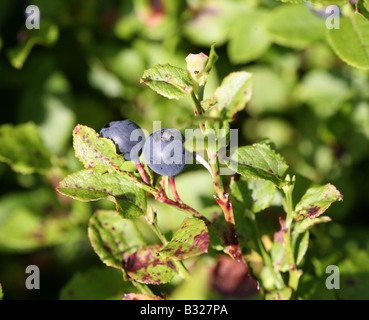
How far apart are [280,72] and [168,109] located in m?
0.60

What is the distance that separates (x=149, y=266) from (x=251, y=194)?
0.30 metres

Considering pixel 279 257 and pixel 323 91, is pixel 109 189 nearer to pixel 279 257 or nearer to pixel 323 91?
pixel 279 257

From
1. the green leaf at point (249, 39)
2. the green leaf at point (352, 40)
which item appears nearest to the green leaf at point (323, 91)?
Result: the green leaf at point (249, 39)

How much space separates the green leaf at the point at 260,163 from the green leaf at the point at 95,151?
0.77 ft

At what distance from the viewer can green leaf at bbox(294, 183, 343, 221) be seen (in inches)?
36.3

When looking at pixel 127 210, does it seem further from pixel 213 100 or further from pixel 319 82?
pixel 319 82

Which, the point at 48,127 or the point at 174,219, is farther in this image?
the point at 48,127

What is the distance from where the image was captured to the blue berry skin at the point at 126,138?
3.12 ft

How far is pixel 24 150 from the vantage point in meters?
1.48

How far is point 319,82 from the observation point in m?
2.01

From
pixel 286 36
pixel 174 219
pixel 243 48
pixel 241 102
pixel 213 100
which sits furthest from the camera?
pixel 243 48

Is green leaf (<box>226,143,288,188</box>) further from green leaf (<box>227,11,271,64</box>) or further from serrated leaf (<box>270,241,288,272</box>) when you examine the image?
green leaf (<box>227,11,271,64</box>)

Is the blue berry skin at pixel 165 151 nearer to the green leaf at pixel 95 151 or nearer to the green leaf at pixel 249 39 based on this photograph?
the green leaf at pixel 95 151

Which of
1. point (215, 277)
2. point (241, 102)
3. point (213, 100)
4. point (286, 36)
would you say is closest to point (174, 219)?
point (215, 277)
